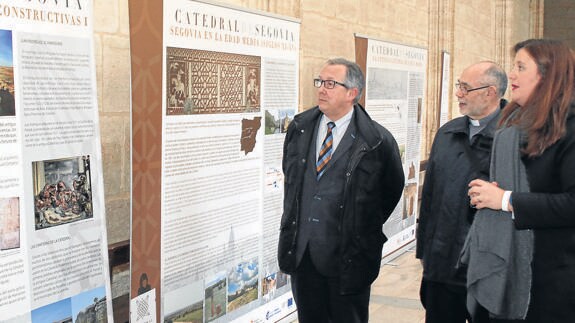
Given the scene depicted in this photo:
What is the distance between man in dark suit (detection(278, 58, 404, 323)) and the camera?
2982 millimetres

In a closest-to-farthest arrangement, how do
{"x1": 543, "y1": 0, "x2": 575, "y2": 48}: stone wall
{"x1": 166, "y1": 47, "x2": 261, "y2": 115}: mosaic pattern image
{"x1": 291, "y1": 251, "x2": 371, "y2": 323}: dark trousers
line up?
{"x1": 166, "y1": 47, "x2": 261, "y2": 115}: mosaic pattern image → {"x1": 291, "y1": 251, "x2": 371, "y2": 323}: dark trousers → {"x1": 543, "y1": 0, "x2": 575, "y2": 48}: stone wall

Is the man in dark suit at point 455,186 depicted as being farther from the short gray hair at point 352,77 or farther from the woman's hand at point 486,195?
the woman's hand at point 486,195

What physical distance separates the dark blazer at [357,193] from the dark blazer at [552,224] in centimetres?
89

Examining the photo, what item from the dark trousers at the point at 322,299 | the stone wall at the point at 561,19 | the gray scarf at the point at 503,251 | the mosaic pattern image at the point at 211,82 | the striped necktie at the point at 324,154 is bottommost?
the dark trousers at the point at 322,299

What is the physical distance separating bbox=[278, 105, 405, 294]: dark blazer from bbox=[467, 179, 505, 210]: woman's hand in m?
0.71

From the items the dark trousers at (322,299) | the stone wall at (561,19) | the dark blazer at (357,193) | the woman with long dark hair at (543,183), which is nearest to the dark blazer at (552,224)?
the woman with long dark hair at (543,183)

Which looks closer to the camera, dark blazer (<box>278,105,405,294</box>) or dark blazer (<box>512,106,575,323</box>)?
dark blazer (<box>512,106,575,323</box>)

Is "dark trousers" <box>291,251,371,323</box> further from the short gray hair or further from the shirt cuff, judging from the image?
the shirt cuff

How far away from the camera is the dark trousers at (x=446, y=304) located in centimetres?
296

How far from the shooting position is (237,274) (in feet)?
11.5

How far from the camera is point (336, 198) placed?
3.00m

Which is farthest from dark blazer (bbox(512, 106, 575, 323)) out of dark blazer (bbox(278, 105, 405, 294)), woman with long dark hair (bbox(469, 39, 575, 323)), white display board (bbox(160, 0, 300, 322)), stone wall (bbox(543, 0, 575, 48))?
stone wall (bbox(543, 0, 575, 48))

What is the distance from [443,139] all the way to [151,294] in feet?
4.89

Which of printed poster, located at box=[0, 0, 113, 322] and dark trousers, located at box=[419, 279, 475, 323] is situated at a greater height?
printed poster, located at box=[0, 0, 113, 322]
